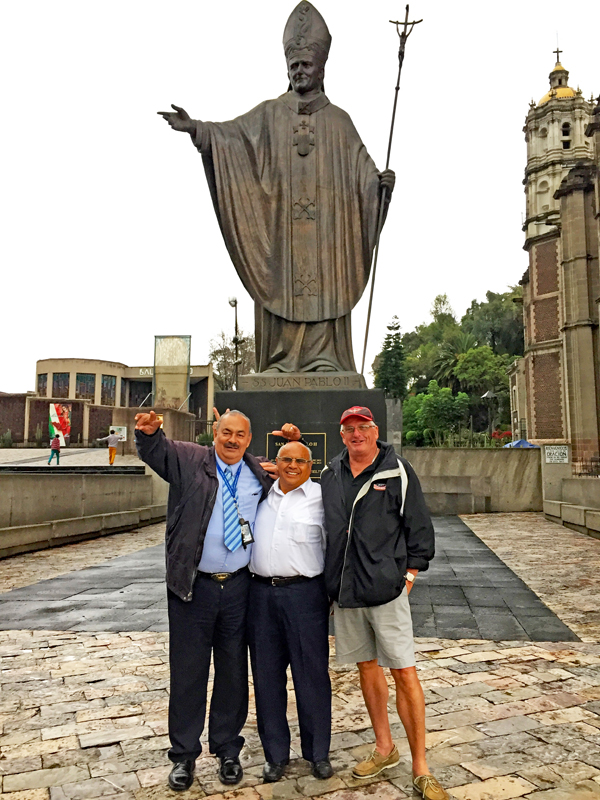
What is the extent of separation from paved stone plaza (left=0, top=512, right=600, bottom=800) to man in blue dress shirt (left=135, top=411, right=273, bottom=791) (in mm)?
194

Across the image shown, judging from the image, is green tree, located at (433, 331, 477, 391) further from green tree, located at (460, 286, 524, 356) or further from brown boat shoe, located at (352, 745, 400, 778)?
brown boat shoe, located at (352, 745, 400, 778)

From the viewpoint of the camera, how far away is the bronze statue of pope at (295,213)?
19.7ft

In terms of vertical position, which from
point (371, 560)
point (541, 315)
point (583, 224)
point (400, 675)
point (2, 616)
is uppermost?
point (583, 224)

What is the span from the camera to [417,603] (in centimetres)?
579

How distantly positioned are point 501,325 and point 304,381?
71504mm

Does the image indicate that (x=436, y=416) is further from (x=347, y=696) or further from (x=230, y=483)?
(x=230, y=483)

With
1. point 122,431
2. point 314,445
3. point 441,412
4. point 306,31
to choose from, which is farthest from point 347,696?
point 441,412

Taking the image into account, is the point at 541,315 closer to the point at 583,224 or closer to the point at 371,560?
the point at 583,224

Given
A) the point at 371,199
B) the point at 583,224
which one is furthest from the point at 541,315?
the point at 371,199

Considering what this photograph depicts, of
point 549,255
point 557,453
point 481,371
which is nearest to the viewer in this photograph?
point 557,453

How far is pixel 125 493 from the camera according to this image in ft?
43.3

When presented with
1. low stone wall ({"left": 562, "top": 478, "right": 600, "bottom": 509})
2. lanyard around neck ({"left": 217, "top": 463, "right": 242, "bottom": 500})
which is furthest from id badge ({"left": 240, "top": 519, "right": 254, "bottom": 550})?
low stone wall ({"left": 562, "top": 478, "right": 600, "bottom": 509})

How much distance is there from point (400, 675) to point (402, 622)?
21cm

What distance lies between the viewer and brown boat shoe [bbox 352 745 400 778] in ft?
8.54
